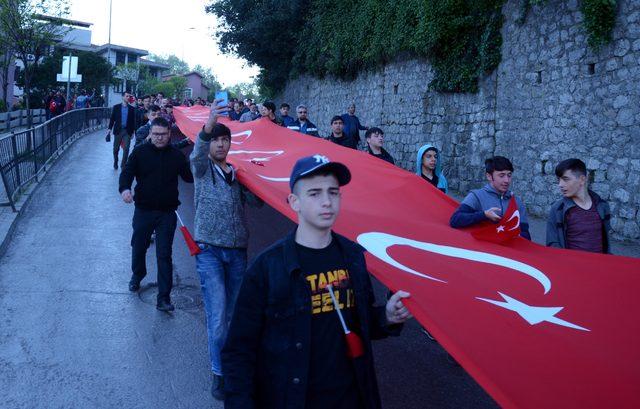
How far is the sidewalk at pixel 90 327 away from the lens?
4.96 metres

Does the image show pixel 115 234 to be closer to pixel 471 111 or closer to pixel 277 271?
pixel 277 271

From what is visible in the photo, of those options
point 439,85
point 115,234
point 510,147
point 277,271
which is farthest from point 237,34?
point 277,271

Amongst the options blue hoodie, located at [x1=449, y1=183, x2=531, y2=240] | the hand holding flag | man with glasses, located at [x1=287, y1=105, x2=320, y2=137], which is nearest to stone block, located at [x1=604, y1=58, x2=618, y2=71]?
man with glasses, located at [x1=287, y1=105, x2=320, y2=137]

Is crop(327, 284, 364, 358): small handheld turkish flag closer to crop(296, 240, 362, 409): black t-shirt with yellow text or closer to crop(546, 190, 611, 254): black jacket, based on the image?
crop(296, 240, 362, 409): black t-shirt with yellow text

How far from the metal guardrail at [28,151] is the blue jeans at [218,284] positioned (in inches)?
294

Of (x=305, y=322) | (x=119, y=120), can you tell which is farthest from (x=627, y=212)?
(x=119, y=120)

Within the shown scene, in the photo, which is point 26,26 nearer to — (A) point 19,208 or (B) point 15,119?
(B) point 15,119

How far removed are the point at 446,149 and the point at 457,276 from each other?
540 inches

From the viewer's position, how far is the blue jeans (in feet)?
16.3

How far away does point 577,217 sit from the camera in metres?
5.55

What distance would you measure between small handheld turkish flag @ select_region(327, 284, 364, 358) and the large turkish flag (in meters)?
0.41

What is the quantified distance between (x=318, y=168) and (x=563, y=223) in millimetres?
3519

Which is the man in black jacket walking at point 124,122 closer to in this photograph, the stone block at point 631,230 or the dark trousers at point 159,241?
the dark trousers at point 159,241

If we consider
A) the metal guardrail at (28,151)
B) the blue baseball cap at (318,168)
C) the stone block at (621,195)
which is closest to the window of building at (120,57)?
the metal guardrail at (28,151)
